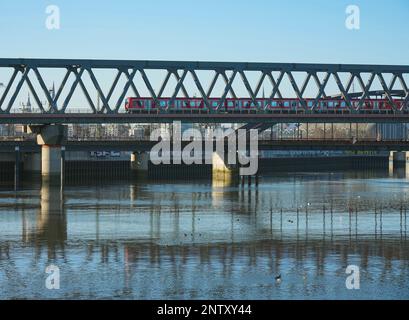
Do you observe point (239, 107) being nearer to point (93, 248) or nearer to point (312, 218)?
point (312, 218)

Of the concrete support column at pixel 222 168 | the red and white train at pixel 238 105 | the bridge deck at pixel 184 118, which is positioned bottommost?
the concrete support column at pixel 222 168

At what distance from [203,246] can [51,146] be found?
78198mm

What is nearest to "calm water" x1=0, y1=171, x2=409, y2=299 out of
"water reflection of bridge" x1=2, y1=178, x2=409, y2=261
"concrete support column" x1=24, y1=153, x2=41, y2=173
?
"water reflection of bridge" x1=2, y1=178, x2=409, y2=261

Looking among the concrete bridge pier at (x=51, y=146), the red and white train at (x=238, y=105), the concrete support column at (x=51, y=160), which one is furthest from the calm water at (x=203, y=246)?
the red and white train at (x=238, y=105)

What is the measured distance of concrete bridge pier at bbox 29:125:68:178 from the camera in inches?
5079

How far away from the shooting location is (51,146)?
130 meters

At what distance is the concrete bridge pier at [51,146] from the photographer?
423 ft

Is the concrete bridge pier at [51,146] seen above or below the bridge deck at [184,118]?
below

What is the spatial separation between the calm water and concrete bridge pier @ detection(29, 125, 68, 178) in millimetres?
30923

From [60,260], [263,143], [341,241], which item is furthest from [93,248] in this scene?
[263,143]

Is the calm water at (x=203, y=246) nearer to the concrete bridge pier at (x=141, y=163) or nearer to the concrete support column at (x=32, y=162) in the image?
the concrete support column at (x=32, y=162)

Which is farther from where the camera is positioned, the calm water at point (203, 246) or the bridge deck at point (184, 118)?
the bridge deck at point (184, 118)

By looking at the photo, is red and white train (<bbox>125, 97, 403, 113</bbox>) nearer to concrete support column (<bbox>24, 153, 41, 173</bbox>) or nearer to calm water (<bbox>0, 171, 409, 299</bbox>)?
concrete support column (<bbox>24, 153, 41, 173</bbox>)

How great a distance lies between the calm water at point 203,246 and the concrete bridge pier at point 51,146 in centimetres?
3092
